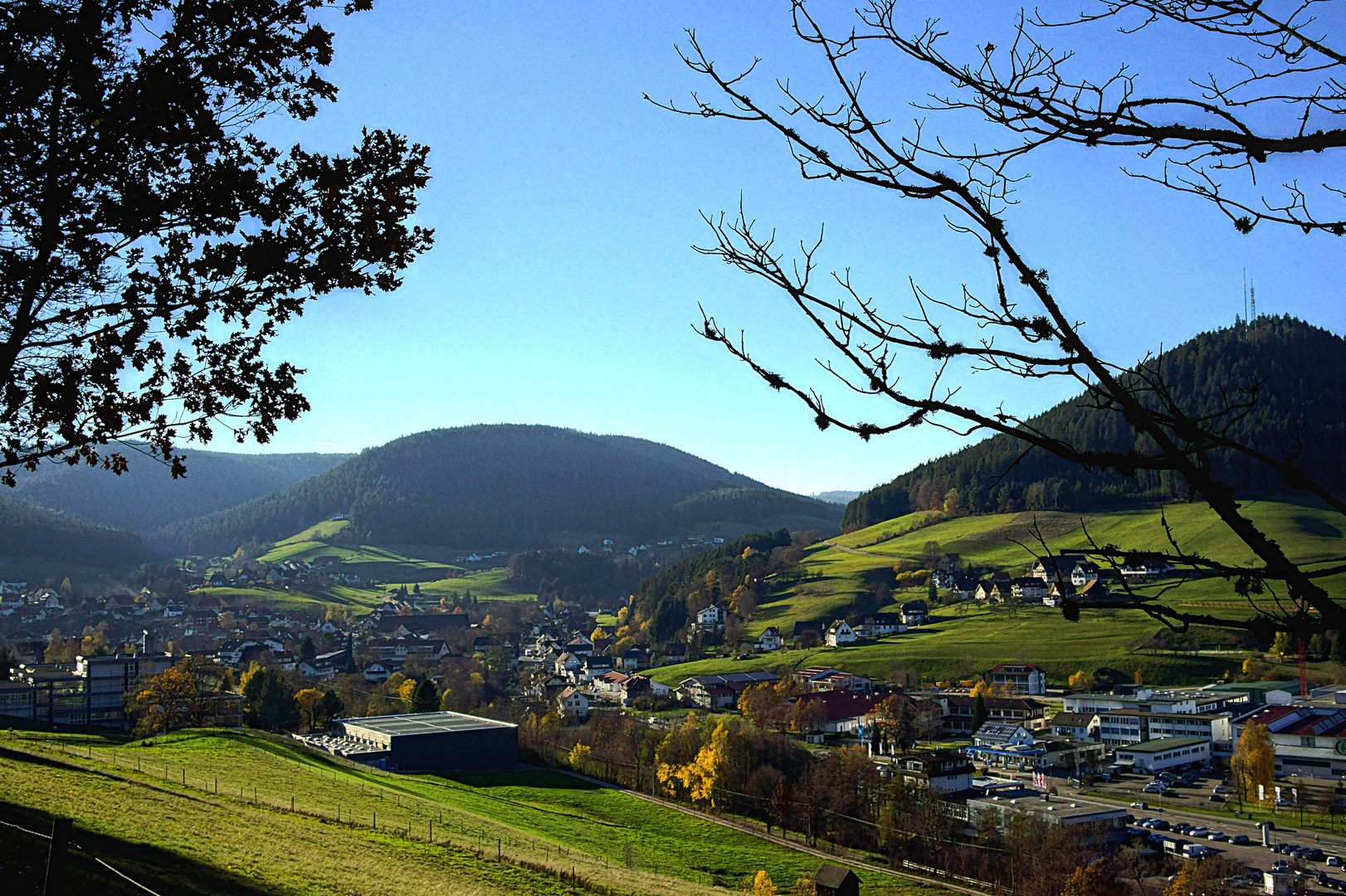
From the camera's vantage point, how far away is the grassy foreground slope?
14641mm

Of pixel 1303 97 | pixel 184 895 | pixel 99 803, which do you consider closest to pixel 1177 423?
Result: pixel 1303 97

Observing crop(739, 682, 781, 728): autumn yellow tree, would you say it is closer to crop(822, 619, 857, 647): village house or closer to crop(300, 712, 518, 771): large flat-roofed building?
crop(300, 712, 518, 771): large flat-roofed building

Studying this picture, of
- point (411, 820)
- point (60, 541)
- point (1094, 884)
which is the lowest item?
point (1094, 884)

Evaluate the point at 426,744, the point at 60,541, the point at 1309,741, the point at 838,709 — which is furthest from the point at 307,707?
the point at 60,541

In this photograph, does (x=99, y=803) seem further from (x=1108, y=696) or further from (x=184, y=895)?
(x=1108, y=696)

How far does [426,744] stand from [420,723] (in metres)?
4.57

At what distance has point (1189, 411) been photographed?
384 feet

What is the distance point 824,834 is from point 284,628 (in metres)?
88.4

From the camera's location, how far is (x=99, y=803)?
53.7 feet

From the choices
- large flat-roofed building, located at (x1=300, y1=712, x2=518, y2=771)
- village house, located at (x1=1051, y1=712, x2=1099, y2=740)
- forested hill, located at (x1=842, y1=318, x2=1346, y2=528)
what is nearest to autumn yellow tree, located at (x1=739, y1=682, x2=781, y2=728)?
large flat-roofed building, located at (x1=300, y1=712, x2=518, y2=771)

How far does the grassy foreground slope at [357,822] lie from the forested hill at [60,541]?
5435 inches

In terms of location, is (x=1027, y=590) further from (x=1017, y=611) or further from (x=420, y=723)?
(x=420, y=723)

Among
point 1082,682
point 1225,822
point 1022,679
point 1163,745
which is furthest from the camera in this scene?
point 1022,679

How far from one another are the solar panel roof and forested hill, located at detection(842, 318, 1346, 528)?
2578 inches
